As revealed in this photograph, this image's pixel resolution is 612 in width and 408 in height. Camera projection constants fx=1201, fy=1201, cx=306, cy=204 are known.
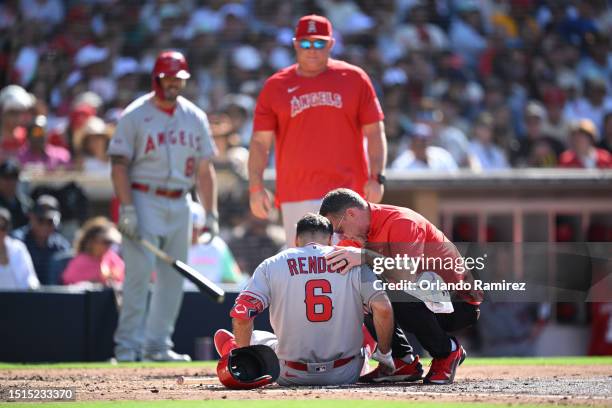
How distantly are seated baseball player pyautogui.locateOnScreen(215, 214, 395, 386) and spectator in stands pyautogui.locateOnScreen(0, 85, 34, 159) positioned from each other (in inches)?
254

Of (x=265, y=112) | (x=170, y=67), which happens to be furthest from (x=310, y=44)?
(x=170, y=67)

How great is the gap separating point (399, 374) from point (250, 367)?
1.01 m

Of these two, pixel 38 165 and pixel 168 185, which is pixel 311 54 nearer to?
pixel 168 185

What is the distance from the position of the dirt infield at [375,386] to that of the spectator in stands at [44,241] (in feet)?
9.18

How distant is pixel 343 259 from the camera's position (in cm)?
639

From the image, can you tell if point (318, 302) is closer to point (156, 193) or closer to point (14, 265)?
point (156, 193)

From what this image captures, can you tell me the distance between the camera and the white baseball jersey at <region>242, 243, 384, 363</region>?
6402 mm

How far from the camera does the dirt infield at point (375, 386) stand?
5.84 meters

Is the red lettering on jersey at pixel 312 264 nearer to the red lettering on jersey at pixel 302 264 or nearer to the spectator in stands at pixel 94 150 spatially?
the red lettering on jersey at pixel 302 264

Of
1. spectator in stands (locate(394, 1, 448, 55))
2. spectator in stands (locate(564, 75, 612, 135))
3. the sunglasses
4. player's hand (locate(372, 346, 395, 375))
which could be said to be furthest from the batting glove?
spectator in stands (locate(564, 75, 612, 135))

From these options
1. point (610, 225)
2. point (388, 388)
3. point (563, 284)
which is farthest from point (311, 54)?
point (610, 225)

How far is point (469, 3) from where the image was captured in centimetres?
1711

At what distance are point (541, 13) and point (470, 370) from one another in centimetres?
994

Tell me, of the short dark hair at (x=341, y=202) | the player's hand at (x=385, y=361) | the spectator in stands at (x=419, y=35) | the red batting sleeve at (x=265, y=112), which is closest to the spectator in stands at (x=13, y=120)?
the red batting sleeve at (x=265, y=112)
